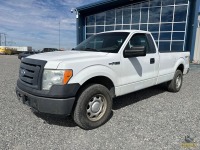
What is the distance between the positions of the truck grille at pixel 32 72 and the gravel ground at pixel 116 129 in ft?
3.06

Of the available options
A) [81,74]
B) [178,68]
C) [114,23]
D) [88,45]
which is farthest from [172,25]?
[81,74]

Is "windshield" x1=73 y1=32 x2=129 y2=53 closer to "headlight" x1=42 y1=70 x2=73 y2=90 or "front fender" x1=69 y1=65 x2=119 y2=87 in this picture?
"front fender" x1=69 y1=65 x2=119 y2=87

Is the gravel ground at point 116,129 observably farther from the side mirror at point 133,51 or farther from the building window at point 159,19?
the building window at point 159,19

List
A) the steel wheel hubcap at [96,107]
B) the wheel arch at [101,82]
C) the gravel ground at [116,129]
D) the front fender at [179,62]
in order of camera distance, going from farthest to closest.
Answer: the front fender at [179,62] < the steel wheel hubcap at [96,107] < the wheel arch at [101,82] < the gravel ground at [116,129]

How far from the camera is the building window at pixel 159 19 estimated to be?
17469mm

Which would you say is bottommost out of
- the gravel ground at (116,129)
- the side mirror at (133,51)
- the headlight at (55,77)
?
the gravel ground at (116,129)

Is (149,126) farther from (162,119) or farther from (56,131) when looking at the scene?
(56,131)

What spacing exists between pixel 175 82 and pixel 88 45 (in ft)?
11.5

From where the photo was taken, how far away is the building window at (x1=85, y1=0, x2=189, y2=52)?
17.5 metres

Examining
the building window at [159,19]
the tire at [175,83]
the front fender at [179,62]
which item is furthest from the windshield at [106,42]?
the building window at [159,19]

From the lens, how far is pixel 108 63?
12.6 ft

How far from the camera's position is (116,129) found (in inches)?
145

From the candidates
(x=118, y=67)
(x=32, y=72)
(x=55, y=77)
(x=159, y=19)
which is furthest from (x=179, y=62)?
(x=159, y=19)

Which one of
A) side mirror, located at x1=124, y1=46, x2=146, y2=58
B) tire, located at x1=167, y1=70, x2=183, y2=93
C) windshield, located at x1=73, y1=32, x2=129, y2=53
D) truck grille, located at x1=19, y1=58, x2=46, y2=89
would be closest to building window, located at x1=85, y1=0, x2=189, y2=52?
tire, located at x1=167, y1=70, x2=183, y2=93
